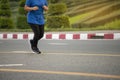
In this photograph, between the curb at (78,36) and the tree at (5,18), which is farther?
the tree at (5,18)

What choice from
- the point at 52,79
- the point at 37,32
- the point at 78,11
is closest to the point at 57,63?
the point at 52,79

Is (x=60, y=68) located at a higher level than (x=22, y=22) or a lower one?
higher

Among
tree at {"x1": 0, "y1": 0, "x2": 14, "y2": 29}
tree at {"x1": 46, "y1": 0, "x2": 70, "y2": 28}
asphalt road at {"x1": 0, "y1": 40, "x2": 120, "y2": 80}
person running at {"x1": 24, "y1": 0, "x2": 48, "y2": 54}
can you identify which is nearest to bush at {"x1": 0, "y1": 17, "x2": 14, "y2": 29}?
tree at {"x1": 0, "y1": 0, "x2": 14, "y2": 29}

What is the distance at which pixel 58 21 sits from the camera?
2883cm

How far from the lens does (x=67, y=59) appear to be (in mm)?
9648

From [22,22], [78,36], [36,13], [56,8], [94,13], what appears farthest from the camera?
[94,13]

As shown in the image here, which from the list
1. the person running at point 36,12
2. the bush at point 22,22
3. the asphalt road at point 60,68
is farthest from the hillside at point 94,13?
the asphalt road at point 60,68

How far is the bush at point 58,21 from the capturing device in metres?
28.8

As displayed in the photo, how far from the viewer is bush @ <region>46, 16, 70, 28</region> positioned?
94.4 feet

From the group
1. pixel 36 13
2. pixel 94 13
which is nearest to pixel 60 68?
pixel 36 13

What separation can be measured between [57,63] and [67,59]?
731 millimetres

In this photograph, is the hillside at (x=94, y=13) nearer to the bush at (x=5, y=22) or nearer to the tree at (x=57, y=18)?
the tree at (x=57, y=18)

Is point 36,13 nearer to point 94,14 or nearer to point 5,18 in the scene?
point 5,18

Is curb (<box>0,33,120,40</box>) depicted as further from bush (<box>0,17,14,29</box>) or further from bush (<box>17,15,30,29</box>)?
bush (<box>0,17,14,29</box>)
